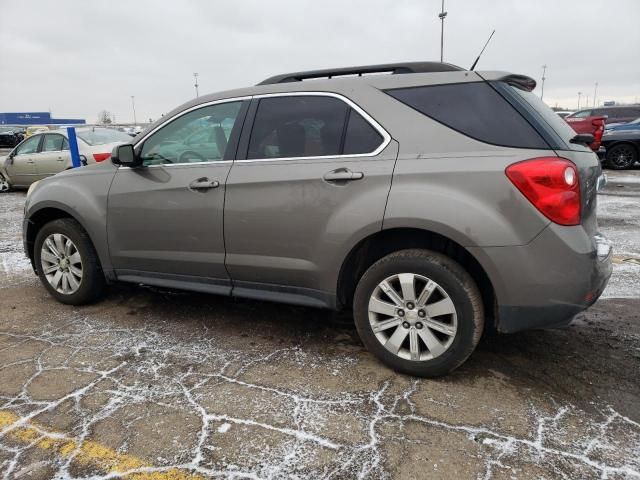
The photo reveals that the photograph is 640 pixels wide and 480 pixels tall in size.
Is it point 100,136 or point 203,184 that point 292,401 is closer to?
point 203,184

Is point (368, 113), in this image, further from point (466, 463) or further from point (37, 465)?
point (37, 465)

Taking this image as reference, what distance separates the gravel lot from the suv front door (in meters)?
0.48

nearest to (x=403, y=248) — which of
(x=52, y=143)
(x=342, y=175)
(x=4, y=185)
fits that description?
(x=342, y=175)

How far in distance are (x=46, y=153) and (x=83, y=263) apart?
859 cm

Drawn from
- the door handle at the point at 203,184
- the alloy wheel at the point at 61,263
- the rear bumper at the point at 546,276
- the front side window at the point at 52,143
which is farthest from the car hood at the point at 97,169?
the front side window at the point at 52,143

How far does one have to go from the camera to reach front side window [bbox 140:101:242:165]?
11.2ft

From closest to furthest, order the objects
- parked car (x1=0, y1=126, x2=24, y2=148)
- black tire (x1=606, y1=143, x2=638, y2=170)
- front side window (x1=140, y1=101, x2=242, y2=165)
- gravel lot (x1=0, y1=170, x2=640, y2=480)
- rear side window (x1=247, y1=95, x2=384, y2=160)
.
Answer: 1. gravel lot (x1=0, y1=170, x2=640, y2=480)
2. rear side window (x1=247, y1=95, x2=384, y2=160)
3. front side window (x1=140, y1=101, x2=242, y2=165)
4. black tire (x1=606, y1=143, x2=638, y2=170)
5. parked car (x1=0, y1=126, x2=24, y2=148)

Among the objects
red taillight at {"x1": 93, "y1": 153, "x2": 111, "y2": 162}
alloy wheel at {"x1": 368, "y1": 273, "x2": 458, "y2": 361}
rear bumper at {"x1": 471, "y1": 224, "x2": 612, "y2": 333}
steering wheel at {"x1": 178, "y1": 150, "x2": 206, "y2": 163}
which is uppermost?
steering wheel at {"x1": 178, "y1": 150, "x2": 206, "y2": 163}

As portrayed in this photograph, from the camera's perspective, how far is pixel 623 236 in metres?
6.27

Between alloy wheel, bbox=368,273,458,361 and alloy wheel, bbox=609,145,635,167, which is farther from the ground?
alloy wheel, bbox=609,145,635,167

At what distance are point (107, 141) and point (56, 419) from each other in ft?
26.7

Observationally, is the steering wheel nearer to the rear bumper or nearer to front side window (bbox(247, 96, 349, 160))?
front side window (bbox(247, 96, 349, 160))

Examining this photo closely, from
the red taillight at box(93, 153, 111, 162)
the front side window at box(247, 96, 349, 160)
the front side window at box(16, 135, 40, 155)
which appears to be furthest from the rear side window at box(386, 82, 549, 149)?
the front side window at box(16, 135, 40, 155)

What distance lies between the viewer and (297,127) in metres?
3.16
